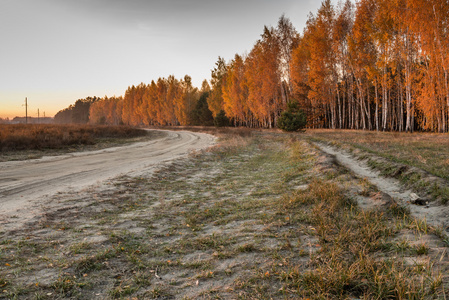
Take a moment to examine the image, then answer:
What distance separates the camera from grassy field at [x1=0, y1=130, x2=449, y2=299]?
2506mm

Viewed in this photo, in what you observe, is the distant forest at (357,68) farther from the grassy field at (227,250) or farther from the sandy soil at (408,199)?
the grassy field at (227,250)

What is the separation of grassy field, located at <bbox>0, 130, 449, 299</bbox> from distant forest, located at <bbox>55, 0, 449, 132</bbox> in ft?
64.8

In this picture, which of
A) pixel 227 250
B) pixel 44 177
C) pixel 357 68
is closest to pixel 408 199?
pixel 227 250

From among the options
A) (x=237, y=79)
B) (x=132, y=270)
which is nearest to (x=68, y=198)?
(x=132, y=270)

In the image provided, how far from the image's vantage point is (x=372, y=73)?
22000 millimetres

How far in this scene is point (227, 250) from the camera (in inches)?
139

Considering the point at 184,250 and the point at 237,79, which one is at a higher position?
the point at 237,79

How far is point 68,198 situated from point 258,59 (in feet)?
106

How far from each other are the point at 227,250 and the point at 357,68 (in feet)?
84.1

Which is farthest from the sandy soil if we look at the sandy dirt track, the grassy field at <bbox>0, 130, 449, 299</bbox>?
the sandy dirt track

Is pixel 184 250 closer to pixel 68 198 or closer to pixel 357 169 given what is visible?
pixel 68 198

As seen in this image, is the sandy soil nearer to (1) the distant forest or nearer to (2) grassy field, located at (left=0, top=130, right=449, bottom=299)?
(2) grassy field, located at (left=0, top=130, right=449, bottom=299)

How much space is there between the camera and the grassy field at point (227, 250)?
251cm

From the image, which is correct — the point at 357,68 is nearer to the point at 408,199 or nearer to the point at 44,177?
the point at 408,199
